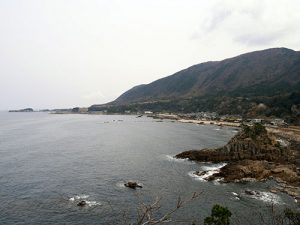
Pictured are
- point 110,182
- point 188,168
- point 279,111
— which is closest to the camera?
point 110,182

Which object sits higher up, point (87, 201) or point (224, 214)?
point (224, 214)

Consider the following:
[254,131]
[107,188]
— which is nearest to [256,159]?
[254,131]

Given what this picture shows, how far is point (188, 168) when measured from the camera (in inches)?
3056

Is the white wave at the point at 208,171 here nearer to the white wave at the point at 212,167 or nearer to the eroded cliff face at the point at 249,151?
the white wave at the point at 212,167

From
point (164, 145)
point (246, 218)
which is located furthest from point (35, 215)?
point (164, 145)

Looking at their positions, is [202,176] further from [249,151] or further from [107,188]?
[249,151]

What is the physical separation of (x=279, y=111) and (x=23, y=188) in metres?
154

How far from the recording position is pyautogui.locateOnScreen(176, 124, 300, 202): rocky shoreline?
66.4 m

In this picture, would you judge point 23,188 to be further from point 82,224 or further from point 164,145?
point 164,145

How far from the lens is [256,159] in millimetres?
82375

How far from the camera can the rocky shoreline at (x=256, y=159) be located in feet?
218

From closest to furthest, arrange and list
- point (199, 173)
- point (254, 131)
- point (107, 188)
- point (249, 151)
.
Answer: point (107, 188) < point (199, 173) < point (249, 151) < point (254, 131)

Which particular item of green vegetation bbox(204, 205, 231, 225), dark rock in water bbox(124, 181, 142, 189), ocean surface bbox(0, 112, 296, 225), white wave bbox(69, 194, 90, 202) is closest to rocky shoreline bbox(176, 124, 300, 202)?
ocean surface bbox(0, 112, 296, 225)

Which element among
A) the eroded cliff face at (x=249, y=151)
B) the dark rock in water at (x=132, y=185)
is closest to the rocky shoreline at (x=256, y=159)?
the eroded cliff face at (x=249, y=151)
